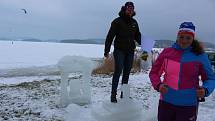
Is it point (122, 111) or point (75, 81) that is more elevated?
point (75, 81)

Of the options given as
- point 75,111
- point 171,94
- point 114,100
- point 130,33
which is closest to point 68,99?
point 75,111

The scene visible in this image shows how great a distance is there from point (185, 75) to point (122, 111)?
2588mm

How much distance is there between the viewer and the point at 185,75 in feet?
12.5

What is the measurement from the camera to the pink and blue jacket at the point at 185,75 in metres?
3.79

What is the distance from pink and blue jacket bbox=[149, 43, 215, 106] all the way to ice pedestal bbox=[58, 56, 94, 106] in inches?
166

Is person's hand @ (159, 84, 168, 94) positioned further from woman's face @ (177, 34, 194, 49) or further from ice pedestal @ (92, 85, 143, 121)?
ice pedestal @ (92, 85, 143, 121)

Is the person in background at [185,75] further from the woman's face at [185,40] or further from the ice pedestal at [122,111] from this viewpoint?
the ice pedestal at [122,111]

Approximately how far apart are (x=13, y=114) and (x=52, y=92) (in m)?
2.89

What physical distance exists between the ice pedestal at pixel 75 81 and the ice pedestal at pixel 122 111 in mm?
1580

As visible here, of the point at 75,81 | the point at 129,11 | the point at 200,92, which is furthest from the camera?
the point at 75,81

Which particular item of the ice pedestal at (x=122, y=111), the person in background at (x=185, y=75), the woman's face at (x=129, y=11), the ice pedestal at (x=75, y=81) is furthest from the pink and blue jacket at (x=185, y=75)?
the ice pedestal at (x=75, y=81)

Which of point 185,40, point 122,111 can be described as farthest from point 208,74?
point 122,111

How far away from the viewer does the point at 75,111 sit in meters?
7.18

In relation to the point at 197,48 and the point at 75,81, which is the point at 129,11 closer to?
the point at 75,81
